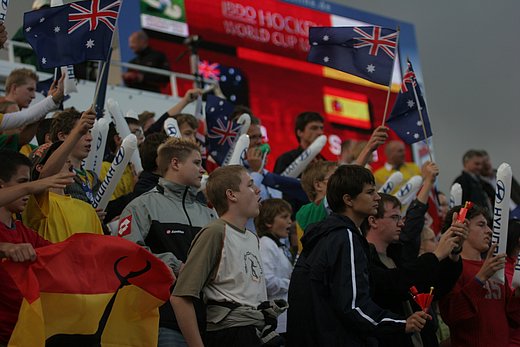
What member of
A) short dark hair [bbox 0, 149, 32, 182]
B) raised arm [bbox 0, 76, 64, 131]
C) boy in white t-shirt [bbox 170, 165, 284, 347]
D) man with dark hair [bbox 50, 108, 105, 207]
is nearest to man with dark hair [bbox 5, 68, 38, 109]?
raised arm [bbox 0, 76, 64, 131]

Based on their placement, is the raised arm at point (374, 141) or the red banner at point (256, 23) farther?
the red banner at point (256, 23)

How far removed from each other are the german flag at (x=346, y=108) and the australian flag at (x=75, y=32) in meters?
13.3

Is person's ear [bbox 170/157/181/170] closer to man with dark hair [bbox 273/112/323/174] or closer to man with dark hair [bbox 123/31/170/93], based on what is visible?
man with dark hair [bbox 273/112/323/174]

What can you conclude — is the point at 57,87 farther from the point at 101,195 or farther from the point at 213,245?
the point at 213,245

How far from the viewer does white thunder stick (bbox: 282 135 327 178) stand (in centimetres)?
890

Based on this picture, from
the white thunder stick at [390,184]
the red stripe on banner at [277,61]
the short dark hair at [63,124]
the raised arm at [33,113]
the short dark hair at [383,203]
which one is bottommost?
the short dark hair at [383,203]

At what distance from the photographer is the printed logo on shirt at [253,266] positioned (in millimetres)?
5431

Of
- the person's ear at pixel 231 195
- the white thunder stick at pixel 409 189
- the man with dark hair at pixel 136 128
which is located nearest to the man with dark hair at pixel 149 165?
the man with dark hair at pixel 136 128

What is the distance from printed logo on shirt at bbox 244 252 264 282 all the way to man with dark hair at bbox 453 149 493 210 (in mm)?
5398

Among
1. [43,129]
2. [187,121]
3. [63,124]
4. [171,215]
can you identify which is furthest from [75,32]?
[187,121]

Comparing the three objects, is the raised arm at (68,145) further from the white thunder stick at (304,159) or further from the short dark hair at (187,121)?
the white thunder stick at (304,159)

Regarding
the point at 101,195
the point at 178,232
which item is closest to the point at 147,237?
the point at 178,232

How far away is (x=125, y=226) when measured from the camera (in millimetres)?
5754

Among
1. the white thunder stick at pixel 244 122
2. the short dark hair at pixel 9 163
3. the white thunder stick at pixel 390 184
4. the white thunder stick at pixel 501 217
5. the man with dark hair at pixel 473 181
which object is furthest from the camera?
the man with dark hair at pixel 473 181
